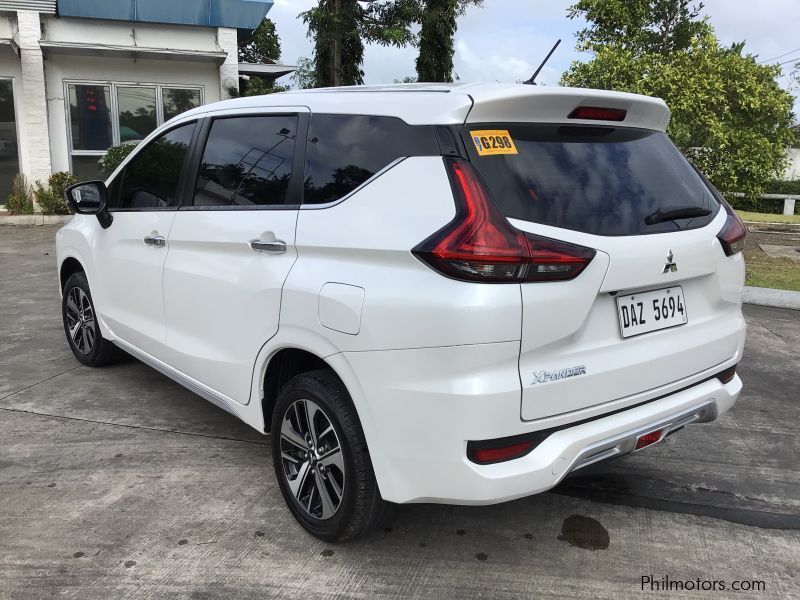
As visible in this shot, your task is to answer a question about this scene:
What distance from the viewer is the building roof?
45.8ft

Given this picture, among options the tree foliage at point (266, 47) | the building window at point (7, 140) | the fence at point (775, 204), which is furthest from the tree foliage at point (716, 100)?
the tree foliage at point (266, 47)

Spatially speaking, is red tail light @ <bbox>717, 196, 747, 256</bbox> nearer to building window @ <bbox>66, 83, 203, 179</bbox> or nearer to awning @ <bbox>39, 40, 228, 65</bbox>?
awning @ <bbox>39, 40, 228, 65</bbox>

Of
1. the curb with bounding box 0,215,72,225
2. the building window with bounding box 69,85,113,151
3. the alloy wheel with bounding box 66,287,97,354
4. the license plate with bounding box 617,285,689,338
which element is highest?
the building window with bounding box 69,85,113,151

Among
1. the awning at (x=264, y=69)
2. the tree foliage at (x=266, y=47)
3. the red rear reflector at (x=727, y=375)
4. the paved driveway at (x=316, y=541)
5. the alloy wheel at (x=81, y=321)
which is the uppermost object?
the tree foliage at (x=266, y=47)

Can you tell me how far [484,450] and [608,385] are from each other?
514 mm

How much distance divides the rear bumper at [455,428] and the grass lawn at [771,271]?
22.0 ft

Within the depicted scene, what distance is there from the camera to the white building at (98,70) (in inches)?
544

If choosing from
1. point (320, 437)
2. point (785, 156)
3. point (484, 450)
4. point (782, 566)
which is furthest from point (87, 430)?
point (785, 156)

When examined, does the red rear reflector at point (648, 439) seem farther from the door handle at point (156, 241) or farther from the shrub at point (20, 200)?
the shrub at point (20, 200)

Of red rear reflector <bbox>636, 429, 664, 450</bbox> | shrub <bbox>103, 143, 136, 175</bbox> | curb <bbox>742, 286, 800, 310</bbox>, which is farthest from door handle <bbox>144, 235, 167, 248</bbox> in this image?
shrub <bbox>103, 143, 136, 175</bbox>

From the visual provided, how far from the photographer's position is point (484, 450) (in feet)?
7.32

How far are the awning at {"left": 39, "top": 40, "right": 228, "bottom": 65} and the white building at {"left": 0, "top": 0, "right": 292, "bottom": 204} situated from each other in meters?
0.02

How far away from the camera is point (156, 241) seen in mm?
3695

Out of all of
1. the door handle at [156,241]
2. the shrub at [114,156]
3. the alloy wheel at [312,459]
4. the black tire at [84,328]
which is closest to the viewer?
the alloy wheel at [312,459]
